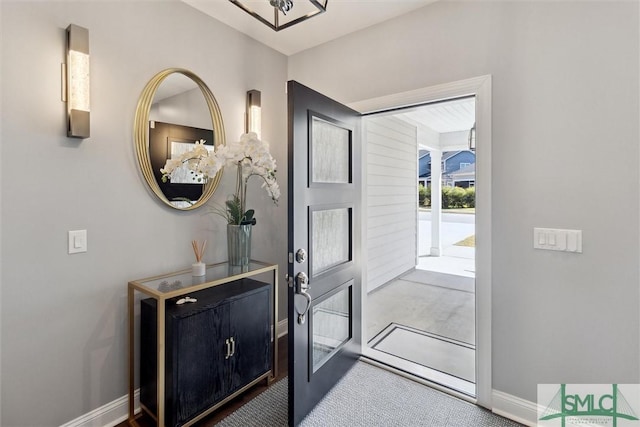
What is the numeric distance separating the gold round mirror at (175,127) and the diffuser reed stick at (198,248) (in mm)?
266

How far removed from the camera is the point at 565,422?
1.72m

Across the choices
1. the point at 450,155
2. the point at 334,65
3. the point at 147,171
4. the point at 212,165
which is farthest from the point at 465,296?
the point at 450,155

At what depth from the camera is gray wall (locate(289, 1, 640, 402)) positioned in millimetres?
1552

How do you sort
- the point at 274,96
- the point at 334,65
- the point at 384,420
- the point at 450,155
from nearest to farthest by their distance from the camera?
the point at 384,420 < the point at 334,65 < the point at 274,96 < the point at 450,155

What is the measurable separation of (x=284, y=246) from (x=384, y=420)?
5.41ft

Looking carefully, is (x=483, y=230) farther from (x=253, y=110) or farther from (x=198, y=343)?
(x=253, y=110)

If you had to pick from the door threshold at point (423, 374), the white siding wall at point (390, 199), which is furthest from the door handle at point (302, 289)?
the white siding wall at point (390, 199)

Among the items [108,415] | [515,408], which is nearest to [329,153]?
[515,408]

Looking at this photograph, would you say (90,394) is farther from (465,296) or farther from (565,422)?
(465,296)

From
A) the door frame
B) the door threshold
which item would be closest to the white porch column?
the door threshold

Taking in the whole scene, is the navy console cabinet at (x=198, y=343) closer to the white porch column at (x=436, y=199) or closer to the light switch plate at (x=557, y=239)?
the light switch plate at (x=557, y=239)

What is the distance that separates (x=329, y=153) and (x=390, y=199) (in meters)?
2.83

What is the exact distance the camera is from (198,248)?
2.24 meters

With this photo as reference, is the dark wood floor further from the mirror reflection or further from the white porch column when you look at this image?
the white porch column
